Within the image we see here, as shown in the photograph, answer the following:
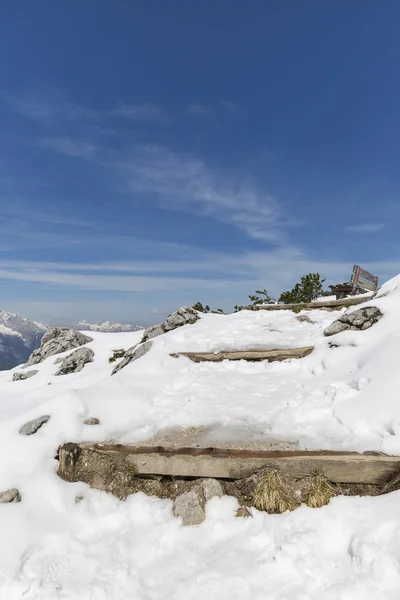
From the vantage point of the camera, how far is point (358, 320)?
1061cm

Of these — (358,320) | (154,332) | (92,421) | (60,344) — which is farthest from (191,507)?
(60,344)

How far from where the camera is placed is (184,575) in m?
3.96

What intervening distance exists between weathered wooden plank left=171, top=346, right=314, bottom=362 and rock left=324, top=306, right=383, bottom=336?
1.22m

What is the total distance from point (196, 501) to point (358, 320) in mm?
8075

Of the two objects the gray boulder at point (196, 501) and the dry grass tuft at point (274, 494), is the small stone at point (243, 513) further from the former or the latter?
the gray boulder at point (196, 501)

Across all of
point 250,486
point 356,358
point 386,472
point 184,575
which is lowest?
point 184,575

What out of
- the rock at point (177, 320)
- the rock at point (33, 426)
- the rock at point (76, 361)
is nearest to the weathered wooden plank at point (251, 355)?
the rock at point (177, 320)

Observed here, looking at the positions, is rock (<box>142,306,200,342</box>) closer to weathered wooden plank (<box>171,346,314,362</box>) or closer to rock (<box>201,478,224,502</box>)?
weathered wooden plank (<box>171,346,314,362</box>)

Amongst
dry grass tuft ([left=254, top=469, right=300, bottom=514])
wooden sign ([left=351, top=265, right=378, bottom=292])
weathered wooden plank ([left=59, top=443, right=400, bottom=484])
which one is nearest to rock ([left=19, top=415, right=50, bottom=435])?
weathered wooden plank ([left=59, top=443, right=400, bottom=484])

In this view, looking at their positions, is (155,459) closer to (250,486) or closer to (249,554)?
(250,486)

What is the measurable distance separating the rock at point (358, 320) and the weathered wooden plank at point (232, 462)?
612 cm

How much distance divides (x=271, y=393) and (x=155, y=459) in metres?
3.70

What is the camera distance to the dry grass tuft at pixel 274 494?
15.8 ft

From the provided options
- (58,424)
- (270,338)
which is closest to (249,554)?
(58,424)
